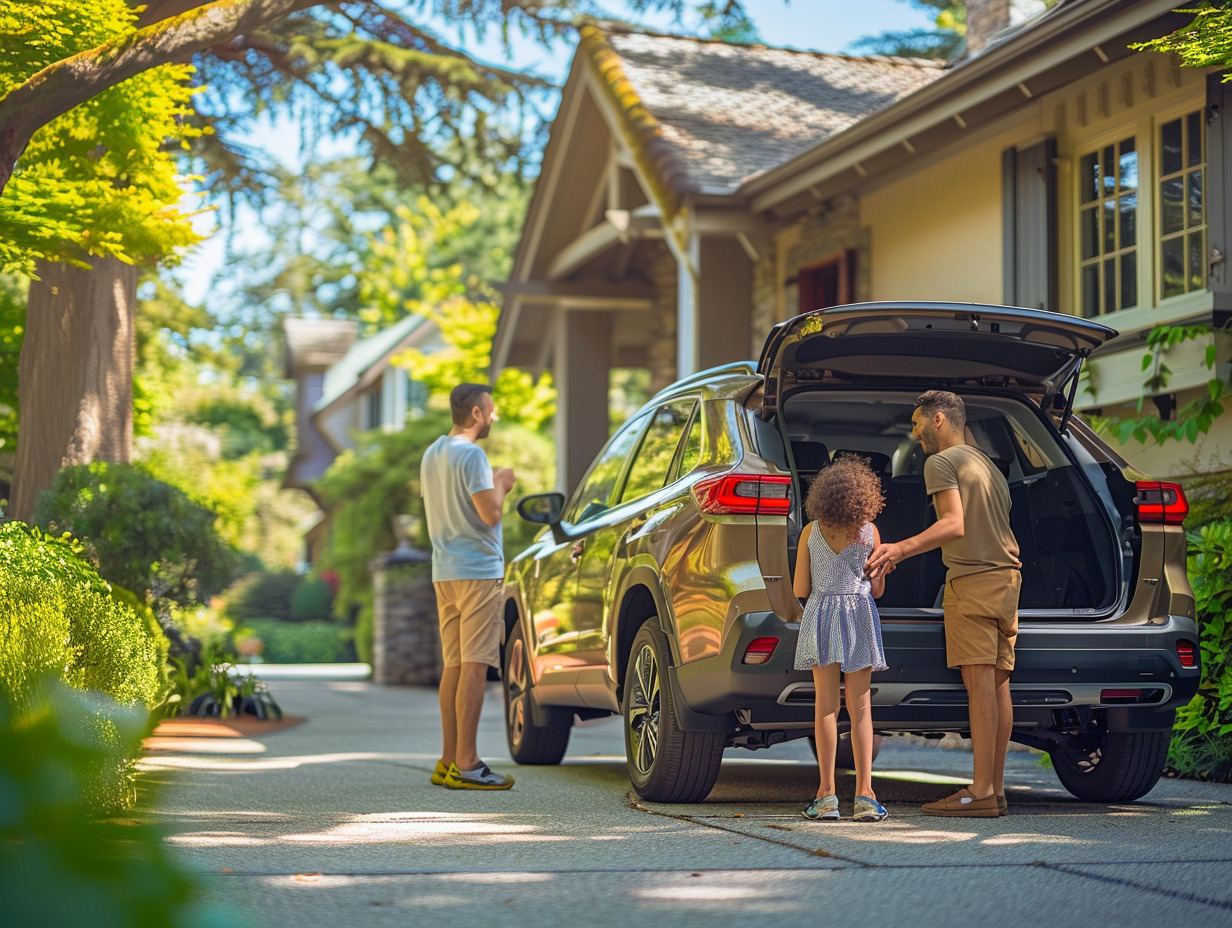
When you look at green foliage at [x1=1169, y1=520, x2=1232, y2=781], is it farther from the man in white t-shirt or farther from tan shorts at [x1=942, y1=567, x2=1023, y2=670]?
the man in white t-shirt

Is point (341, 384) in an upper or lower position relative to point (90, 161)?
upper

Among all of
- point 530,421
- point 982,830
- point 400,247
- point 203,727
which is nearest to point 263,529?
point 400,247

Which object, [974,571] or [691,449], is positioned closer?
[974,571]

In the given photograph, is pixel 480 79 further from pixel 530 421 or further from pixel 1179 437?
pixel 530 421

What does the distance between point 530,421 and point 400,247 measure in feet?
71.0

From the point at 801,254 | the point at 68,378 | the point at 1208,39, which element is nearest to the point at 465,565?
the point at 1208,39

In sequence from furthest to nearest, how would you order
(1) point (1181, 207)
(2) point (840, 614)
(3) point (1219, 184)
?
(1) point (1181, 207) < (3) point (1219, 184) < (2) point (840, 614)

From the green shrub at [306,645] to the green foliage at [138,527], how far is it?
885 inches

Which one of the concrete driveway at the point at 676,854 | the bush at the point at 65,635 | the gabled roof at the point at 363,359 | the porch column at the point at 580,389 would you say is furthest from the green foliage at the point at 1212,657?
the gabled roof at the point at 363,359

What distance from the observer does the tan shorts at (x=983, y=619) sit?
582cm

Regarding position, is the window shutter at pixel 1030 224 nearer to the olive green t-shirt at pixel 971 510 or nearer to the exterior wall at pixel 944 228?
the exterior wall at pixel 944 228

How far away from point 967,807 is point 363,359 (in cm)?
4416

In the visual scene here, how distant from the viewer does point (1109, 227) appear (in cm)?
1033

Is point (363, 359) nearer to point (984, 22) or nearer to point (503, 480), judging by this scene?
point (984, 22)
